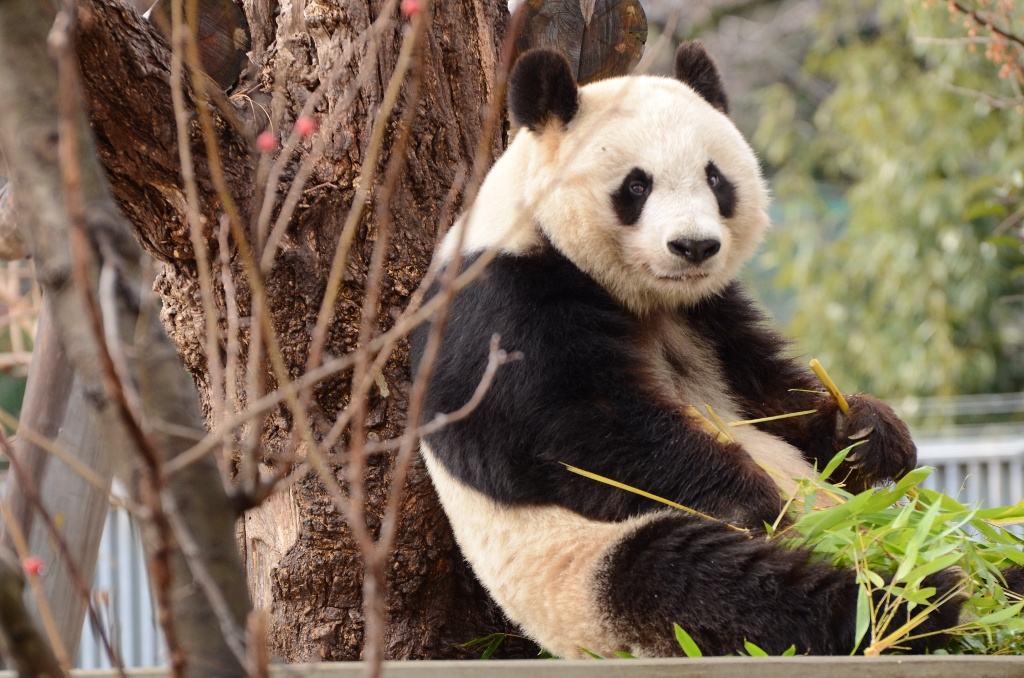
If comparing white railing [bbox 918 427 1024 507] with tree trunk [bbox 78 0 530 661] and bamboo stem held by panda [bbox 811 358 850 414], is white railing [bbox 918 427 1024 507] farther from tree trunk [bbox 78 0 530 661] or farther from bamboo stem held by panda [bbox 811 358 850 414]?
tree trunk [bbox 78 0 530 661]

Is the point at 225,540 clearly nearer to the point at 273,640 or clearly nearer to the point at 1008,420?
the point at 273,640

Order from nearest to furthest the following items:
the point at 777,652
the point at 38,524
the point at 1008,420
Result: the point at 777,652, the point at 38,524, the point at 1008,420

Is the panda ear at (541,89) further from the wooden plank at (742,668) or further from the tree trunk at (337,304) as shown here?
the wooden plank at (742,668)

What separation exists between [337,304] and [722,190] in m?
1.01

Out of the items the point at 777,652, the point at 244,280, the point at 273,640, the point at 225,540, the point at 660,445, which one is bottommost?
the point at 273,640

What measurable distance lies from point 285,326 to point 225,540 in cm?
142

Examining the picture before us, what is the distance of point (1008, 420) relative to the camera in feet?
28.8

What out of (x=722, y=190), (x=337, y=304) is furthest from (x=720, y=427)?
(x=337, y=304)

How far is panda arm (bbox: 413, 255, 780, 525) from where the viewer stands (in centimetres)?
213

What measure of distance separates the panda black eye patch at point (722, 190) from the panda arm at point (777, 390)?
26cm

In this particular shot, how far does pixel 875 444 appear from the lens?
246 cm

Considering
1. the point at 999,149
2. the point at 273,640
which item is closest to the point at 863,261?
the point at 999,149

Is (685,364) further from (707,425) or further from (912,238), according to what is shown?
(912,238)

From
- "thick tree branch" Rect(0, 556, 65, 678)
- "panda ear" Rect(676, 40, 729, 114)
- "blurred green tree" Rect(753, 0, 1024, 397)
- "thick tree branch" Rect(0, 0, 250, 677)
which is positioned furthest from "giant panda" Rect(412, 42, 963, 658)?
"blurred green tree" Rect(753, 0, 1024, 397)
